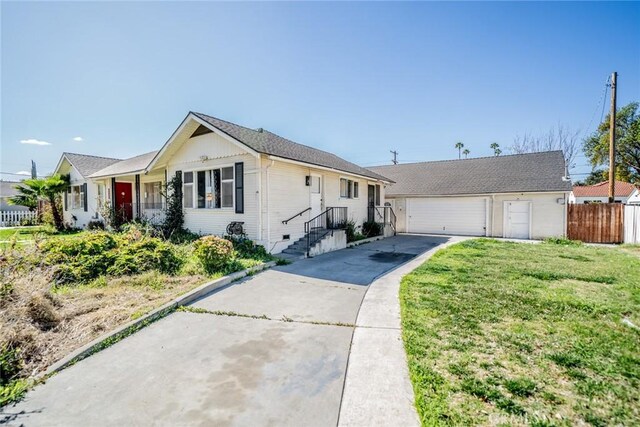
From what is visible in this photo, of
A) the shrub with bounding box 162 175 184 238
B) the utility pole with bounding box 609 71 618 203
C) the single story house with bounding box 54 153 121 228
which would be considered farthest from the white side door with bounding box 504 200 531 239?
the single story house with bounding box 54 153 121 228

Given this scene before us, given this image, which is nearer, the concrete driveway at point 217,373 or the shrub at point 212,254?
the concrete driveway at point 217,373

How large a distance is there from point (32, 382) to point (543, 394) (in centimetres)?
482

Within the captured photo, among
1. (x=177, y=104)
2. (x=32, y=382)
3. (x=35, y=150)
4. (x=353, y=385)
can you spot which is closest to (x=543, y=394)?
(x=353, y=385)

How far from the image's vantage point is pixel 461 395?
2488mm

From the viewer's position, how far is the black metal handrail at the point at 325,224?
34.1ft

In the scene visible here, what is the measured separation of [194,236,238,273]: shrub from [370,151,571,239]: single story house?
14.2 metres

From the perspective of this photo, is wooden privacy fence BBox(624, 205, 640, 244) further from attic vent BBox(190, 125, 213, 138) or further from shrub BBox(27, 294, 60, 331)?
shrub BBox(27, 294, 60, 331)

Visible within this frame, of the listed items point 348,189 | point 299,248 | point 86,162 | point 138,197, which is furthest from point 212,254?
point 86,162

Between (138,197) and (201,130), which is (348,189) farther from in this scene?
(138,197)

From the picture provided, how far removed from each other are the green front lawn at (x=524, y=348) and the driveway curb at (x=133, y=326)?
3.70 m

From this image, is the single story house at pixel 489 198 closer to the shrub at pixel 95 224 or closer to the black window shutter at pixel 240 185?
the black window shutter at pixel 240 185

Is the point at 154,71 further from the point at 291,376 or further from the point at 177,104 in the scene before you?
the point at 291,376

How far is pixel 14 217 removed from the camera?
2144cm

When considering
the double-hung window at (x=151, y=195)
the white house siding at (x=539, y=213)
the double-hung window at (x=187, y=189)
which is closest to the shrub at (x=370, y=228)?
the white house siding at (x=539, y=213)
